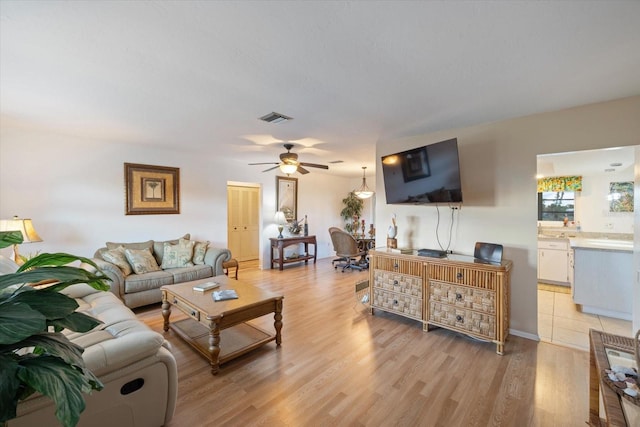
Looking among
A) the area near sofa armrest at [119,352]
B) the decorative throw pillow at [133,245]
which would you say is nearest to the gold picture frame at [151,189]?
the decorative throw pillow at [133,245]

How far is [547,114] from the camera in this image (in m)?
2.77

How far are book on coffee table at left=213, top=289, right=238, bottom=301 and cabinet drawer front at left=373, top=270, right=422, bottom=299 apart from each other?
1.74m

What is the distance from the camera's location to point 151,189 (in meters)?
4.52

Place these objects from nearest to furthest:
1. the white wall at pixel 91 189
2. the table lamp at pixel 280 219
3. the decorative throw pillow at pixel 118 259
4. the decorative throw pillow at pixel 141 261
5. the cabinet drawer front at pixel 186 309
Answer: the cabinet drawer front at pixel 186 309 < the white wall at pixel 91 189 < the decorative throw pillow at pixel 118 259 < the decorative throw pillow at pixel 141 261 < the table lamp at pixel 280 219

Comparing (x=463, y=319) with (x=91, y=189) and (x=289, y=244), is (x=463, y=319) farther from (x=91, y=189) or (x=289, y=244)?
(x=91, y=189)

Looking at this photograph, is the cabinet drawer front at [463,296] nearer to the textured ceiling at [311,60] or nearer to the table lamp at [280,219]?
the textured ceiling at [311,60]

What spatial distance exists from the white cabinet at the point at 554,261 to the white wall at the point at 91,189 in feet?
18.8

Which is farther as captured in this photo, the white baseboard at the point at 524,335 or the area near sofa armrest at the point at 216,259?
the area near sofa armrest at the point at 216,259

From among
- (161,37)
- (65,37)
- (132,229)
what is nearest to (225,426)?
(161,37)

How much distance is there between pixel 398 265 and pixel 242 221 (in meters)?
4.59

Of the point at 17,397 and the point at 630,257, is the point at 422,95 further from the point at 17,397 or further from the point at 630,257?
the point at 630,257

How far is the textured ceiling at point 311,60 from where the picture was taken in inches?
55.2

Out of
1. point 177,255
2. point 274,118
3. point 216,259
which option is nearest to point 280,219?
point 216,259

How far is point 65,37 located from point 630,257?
5.62 metres
